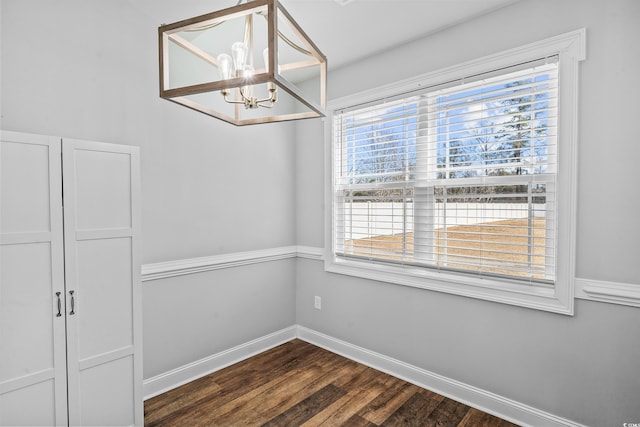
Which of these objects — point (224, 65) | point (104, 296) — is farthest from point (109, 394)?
point (224, 65)

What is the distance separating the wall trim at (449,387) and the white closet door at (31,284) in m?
1.92

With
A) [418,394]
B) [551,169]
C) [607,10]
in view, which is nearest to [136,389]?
[418,394]

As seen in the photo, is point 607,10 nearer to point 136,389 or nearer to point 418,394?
point 418,394

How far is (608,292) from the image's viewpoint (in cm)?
166

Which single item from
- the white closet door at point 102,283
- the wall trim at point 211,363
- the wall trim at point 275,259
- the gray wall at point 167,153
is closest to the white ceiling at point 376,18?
the gray wall at point 167,153

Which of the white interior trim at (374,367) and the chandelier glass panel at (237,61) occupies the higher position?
the chandelier glass panel at (237,61)

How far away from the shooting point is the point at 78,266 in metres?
1.57

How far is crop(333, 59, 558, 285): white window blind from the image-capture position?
191 centimetres

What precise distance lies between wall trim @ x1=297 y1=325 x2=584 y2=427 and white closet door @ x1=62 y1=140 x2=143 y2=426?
62.0 inches

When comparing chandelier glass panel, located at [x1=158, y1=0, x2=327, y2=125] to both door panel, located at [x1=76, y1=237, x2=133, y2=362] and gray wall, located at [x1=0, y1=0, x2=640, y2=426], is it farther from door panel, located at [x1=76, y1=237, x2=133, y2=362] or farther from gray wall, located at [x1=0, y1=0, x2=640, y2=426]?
door panel, located at [x1=76, y1=237, x2=133, y2=362]

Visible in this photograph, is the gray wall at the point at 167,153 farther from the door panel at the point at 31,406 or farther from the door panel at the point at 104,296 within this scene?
the door panel at the point at 31,406

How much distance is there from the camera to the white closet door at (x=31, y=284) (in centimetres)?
137

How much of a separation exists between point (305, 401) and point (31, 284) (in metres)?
1.68

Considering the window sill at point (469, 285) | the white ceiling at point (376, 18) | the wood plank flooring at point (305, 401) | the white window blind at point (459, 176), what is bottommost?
the wood plank flooring at point (305, 401)
